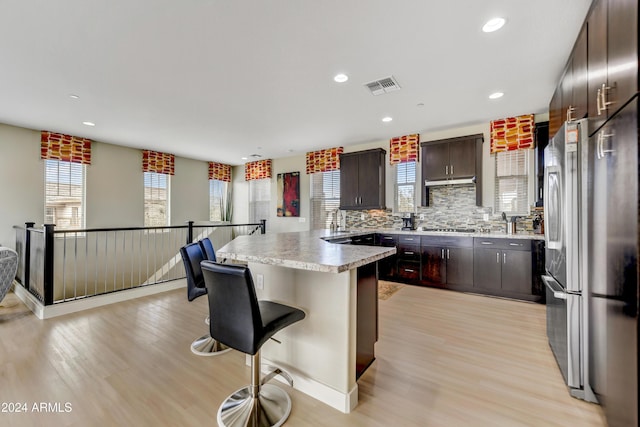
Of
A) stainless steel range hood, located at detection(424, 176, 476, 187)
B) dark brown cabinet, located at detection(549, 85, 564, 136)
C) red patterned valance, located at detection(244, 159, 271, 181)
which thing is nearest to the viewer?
dark brown cabinet, located at detection(549, 85, 564, 136)

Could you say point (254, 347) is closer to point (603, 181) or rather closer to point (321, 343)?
point (321, 343)

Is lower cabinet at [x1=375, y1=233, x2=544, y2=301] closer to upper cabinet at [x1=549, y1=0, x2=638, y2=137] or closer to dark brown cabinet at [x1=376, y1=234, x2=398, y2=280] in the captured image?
dark brown cabinet at [x1=376, y1=234, x2=398, y2=280]

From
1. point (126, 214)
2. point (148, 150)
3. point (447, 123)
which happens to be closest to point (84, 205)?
point (126, 214)

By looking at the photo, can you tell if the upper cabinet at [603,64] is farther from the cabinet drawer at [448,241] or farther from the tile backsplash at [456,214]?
the tile backsplash at [456,214]

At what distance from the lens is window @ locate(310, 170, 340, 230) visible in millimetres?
6242

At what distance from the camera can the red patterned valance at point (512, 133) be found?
4117 millimetres

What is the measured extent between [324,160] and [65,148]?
4.86 metres

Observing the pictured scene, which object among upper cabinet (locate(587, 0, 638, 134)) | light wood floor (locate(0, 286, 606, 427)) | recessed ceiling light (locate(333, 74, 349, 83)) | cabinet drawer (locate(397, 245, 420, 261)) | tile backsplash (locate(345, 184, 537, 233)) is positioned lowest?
light wood floor (locate(0, 286, 606, 427))

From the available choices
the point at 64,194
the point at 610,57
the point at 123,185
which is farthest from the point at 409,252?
the point at 64,194

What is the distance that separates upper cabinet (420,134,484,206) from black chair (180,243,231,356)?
383 cm

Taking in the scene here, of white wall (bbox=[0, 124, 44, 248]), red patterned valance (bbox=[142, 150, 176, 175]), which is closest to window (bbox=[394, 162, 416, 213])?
red patterned valance (bbox=[142, 150, 176, 175])

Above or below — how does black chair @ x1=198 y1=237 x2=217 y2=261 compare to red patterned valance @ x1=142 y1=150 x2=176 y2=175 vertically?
below

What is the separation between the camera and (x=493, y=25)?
2.15 metres

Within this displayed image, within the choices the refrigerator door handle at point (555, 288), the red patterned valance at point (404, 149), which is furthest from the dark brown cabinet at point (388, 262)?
the refrigerator door handle at point (555, 288)
